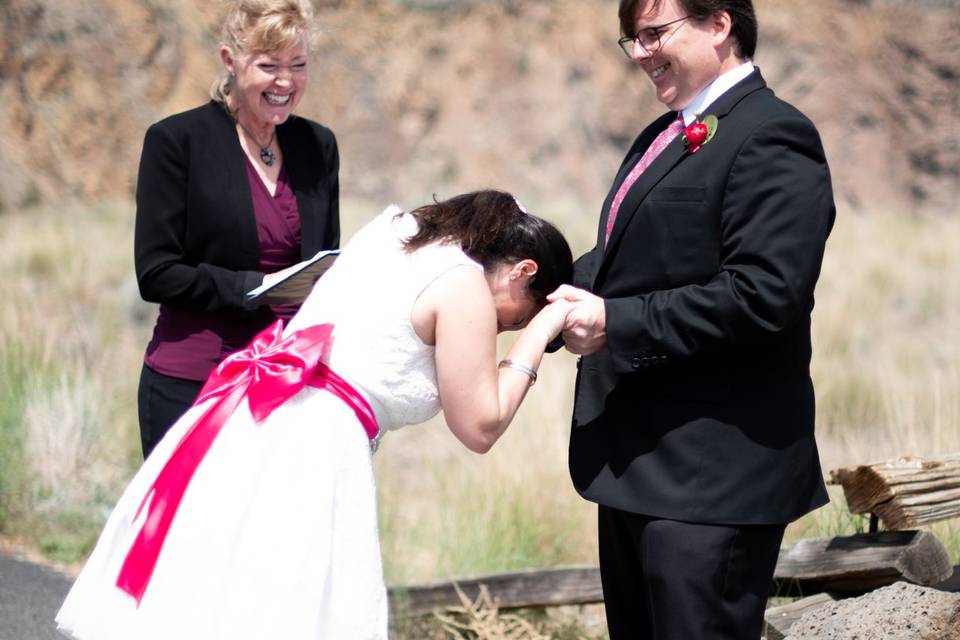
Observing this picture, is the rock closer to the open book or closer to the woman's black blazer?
the open book

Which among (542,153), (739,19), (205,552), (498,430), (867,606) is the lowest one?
(867,606)

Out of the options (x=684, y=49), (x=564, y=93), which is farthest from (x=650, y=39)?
(x=564, y=93)

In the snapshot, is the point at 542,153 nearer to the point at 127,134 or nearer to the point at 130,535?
the point at 127,134

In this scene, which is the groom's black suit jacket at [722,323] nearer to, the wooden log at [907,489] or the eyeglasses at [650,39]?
the eyeglasses at [650,39]

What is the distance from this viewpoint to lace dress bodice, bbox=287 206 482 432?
2523 mm

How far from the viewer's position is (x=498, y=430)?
2.55 m

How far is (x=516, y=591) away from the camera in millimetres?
4301

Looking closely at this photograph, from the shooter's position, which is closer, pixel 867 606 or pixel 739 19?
pixel 739 19

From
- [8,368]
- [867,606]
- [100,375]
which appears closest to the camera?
[867,606]

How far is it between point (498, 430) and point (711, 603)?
58 centimetres

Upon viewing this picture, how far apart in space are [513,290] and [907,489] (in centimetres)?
149

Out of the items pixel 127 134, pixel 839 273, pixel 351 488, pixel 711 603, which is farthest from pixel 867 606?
pixel 127 134

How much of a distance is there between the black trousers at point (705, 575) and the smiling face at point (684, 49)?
3.17ft

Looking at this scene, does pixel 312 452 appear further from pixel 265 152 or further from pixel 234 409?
pixel 265 152
